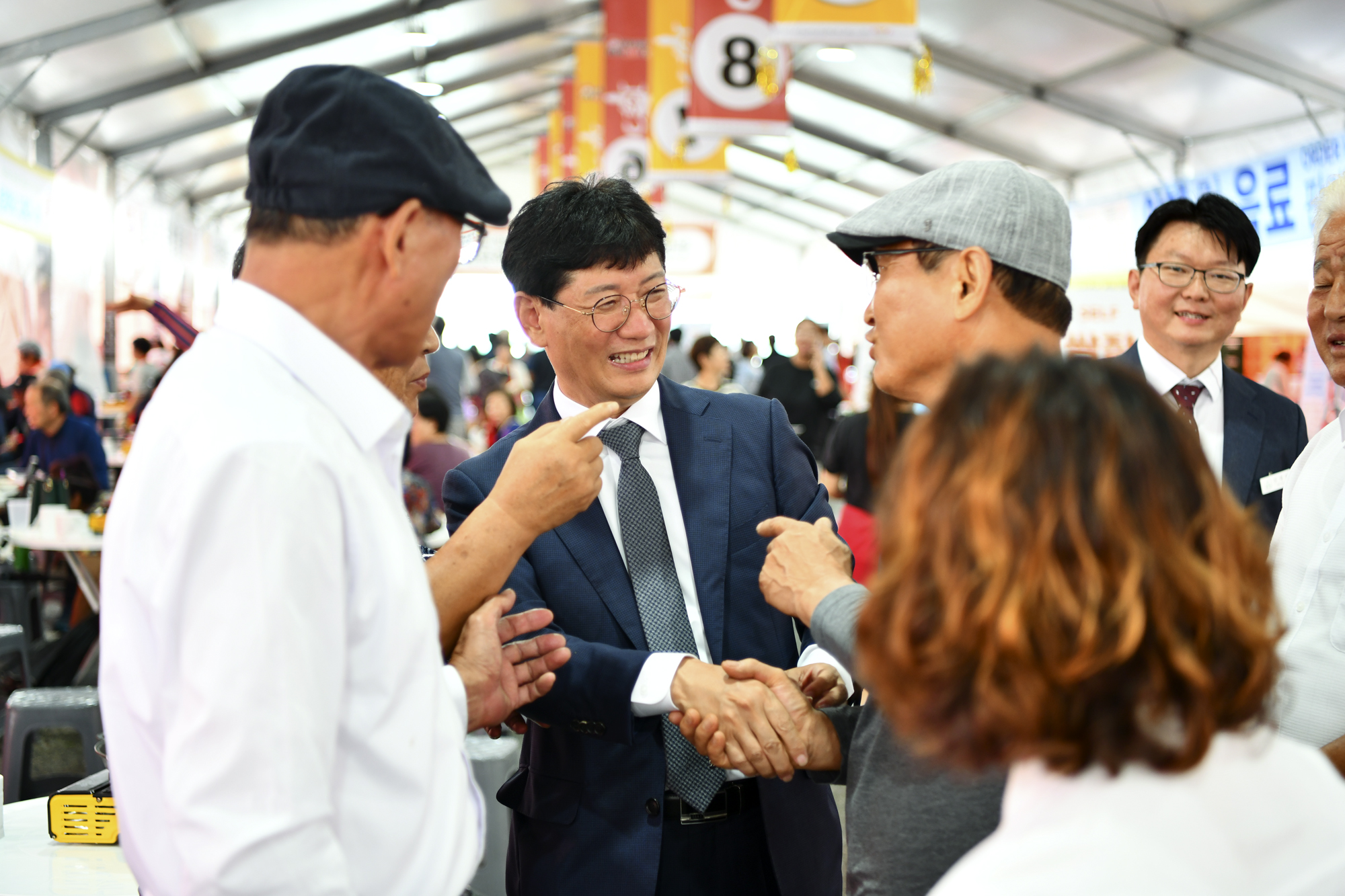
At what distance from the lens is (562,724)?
69.8 inches

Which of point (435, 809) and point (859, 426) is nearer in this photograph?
point (435, 809)

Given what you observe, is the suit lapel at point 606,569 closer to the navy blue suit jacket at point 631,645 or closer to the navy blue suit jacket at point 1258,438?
the navy blue suit jacket at point 631,645

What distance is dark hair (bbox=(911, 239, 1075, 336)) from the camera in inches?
57.1

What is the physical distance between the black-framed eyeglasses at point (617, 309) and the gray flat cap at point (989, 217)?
21.0 inches

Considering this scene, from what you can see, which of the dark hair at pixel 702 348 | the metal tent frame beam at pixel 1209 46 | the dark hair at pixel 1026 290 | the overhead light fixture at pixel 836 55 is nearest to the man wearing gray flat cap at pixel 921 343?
the dark hair at pixel 1026 290

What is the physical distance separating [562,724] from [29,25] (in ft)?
36.8

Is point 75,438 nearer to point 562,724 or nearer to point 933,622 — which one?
point 562,724

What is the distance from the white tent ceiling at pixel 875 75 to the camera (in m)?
10.4

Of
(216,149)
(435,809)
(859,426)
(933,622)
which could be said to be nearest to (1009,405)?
(933,622)

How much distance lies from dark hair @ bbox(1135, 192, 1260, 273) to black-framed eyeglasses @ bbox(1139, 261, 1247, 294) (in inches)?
2.4

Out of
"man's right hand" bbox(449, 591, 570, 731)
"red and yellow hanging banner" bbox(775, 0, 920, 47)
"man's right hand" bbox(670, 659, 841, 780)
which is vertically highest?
"red and yellow hanging banner" bbox(775, 0, 920, 47)

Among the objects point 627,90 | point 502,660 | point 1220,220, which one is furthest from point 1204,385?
point 627,90

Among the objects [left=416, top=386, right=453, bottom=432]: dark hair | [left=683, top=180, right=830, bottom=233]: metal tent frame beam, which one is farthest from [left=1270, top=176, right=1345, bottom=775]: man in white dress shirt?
[left=683, top=180, right=830, bottom=233]: metal tent frame beam

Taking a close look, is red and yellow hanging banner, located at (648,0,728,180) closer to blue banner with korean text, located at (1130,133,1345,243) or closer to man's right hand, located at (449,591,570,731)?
blue banner with korean text, located at (1130,133,1345,243)
